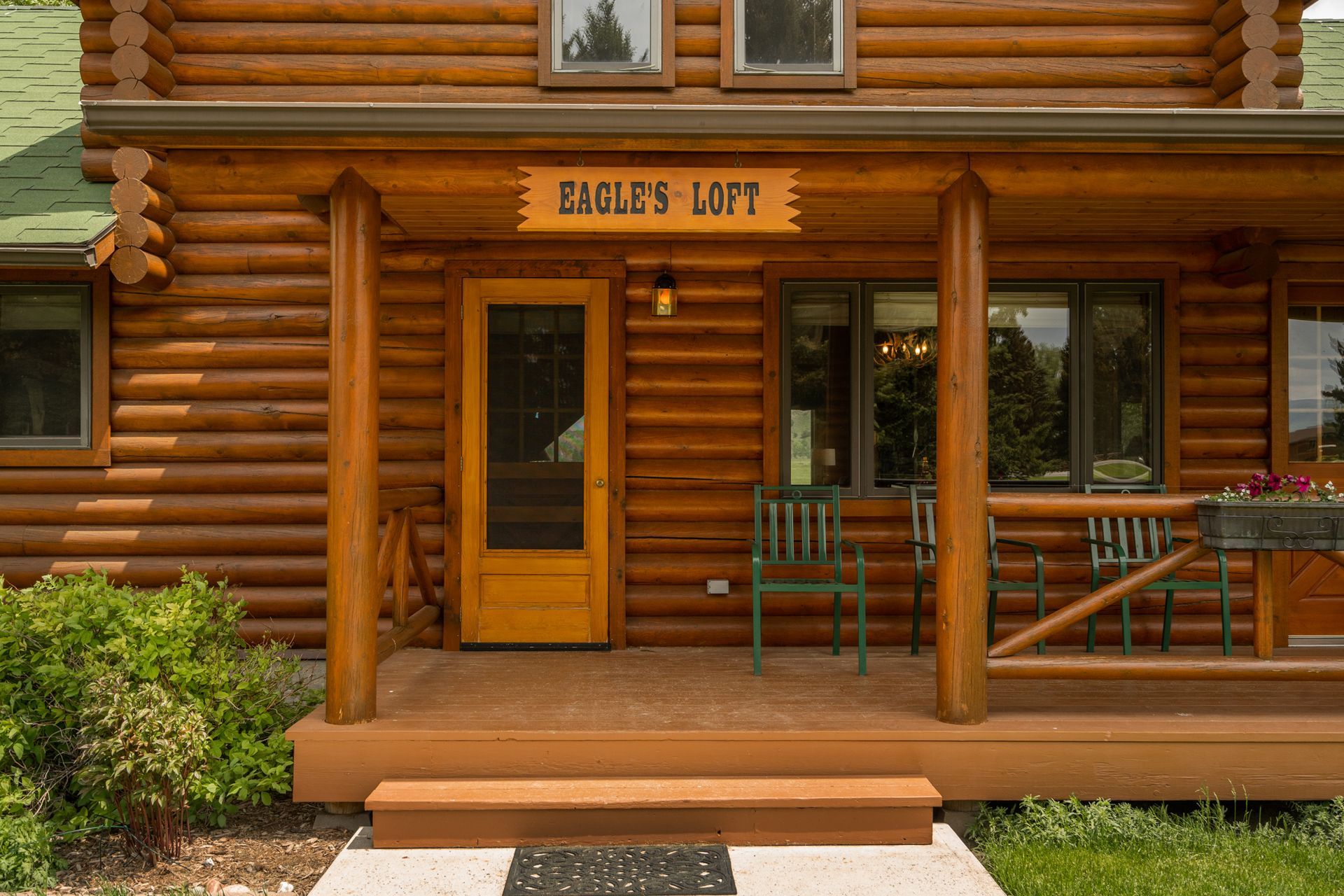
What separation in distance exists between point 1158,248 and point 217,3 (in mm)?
5633

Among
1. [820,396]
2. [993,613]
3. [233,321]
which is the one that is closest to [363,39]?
[233,321]

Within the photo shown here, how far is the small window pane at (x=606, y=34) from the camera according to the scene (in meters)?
5.46

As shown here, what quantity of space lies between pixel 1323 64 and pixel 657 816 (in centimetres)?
646

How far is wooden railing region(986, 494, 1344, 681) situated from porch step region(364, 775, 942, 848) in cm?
77

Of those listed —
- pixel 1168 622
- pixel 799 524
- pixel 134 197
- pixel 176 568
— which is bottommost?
pixel 1168 622

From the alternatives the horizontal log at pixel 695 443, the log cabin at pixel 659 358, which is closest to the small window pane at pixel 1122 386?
the log cabin at pixel 659 358

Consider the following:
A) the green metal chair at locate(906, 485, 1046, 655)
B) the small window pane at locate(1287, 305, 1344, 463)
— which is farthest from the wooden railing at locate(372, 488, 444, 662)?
the small window pane at locate(1287, 305, 1344, 463)

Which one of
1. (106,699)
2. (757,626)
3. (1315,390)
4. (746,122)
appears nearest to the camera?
(106,699)

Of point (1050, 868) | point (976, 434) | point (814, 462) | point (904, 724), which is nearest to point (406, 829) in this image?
point (904, 724)

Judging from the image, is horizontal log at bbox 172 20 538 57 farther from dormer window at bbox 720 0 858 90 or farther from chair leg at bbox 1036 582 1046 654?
chair leg at bbox 1036 582 1046 654

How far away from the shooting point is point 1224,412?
5.59 meters

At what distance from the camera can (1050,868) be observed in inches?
131

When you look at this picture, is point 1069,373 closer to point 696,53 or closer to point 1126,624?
point 1126,624

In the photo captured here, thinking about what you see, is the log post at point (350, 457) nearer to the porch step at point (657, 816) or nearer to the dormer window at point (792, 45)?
the porch step at point (657, 816)
